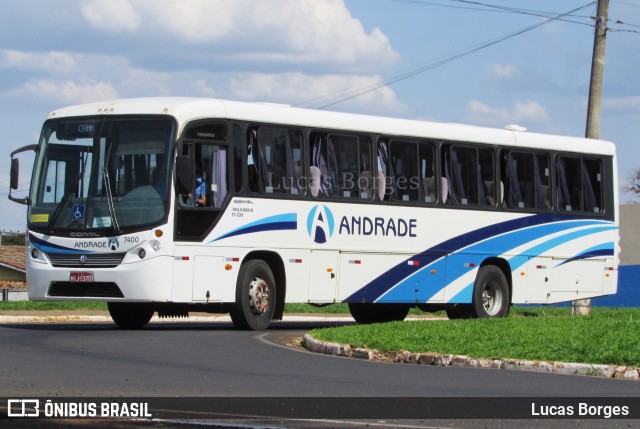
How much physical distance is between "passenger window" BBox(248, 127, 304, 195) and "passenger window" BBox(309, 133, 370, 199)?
0.38 metres

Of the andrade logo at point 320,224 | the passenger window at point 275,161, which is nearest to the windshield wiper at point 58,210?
the passenger window at point 275,161

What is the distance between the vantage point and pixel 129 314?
2248cm

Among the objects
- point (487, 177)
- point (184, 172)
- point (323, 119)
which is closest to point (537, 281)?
point (487, 177)

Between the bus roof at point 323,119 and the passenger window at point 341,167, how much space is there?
0.76 feet

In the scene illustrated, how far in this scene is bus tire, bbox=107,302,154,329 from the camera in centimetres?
2219

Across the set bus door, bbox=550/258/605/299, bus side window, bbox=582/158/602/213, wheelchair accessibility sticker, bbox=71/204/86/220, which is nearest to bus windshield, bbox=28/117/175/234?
wheelchair accessibility sticker, bbox=71/204/86/220

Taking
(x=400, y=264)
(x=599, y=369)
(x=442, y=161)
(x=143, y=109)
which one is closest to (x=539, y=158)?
(x=442, y=161)

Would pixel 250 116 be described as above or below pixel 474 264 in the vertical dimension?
above

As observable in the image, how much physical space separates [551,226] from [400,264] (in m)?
4.15

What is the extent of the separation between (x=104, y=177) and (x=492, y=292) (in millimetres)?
8580

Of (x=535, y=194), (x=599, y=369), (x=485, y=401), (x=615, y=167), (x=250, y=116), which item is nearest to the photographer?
(x=485, y=401)

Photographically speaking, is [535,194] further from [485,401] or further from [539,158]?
[485,401]

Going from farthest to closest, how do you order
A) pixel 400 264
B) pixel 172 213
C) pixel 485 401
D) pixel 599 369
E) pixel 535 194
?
pixel 535 194 → pixel 400 264 → pixel 172 213 → pixel 599 369 → pixel 485 401

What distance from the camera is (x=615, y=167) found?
2805 cm
